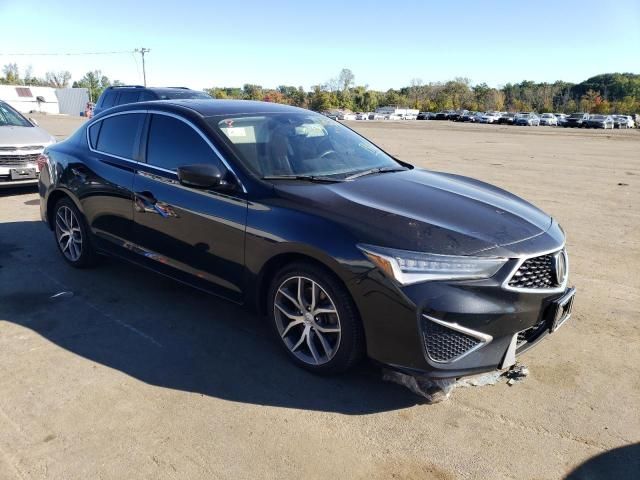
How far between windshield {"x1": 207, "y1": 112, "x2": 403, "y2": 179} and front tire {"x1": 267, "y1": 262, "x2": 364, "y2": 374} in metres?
0.83

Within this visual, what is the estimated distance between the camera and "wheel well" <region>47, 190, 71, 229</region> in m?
5.37

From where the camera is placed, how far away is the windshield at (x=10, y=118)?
31.5 feet

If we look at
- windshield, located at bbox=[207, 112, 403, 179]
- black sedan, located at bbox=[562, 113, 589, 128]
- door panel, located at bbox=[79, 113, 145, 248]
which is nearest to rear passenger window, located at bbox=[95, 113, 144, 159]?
door panel, located at bbox=[79, 113, 145, 248]

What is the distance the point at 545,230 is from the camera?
11.3 ft

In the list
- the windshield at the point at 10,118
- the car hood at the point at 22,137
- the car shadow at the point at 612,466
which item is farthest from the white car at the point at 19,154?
the car shadow at the point at 612,466

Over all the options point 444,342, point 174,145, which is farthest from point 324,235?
point 174,145

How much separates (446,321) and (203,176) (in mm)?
1852

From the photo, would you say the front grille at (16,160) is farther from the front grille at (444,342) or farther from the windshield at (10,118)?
the front grille at (444,342)

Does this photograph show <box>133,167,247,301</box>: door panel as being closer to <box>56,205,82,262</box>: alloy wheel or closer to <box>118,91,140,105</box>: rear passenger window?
<box>56,205,82,262</box>: alloy wheel

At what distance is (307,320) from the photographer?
3.36m

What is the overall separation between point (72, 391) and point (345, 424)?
167 centimetres

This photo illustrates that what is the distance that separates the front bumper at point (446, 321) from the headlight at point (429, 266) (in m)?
0.04

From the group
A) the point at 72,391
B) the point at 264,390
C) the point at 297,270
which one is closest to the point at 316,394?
the point at 264,390

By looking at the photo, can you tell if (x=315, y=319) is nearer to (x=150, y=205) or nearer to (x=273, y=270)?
(x=273, y=270)
